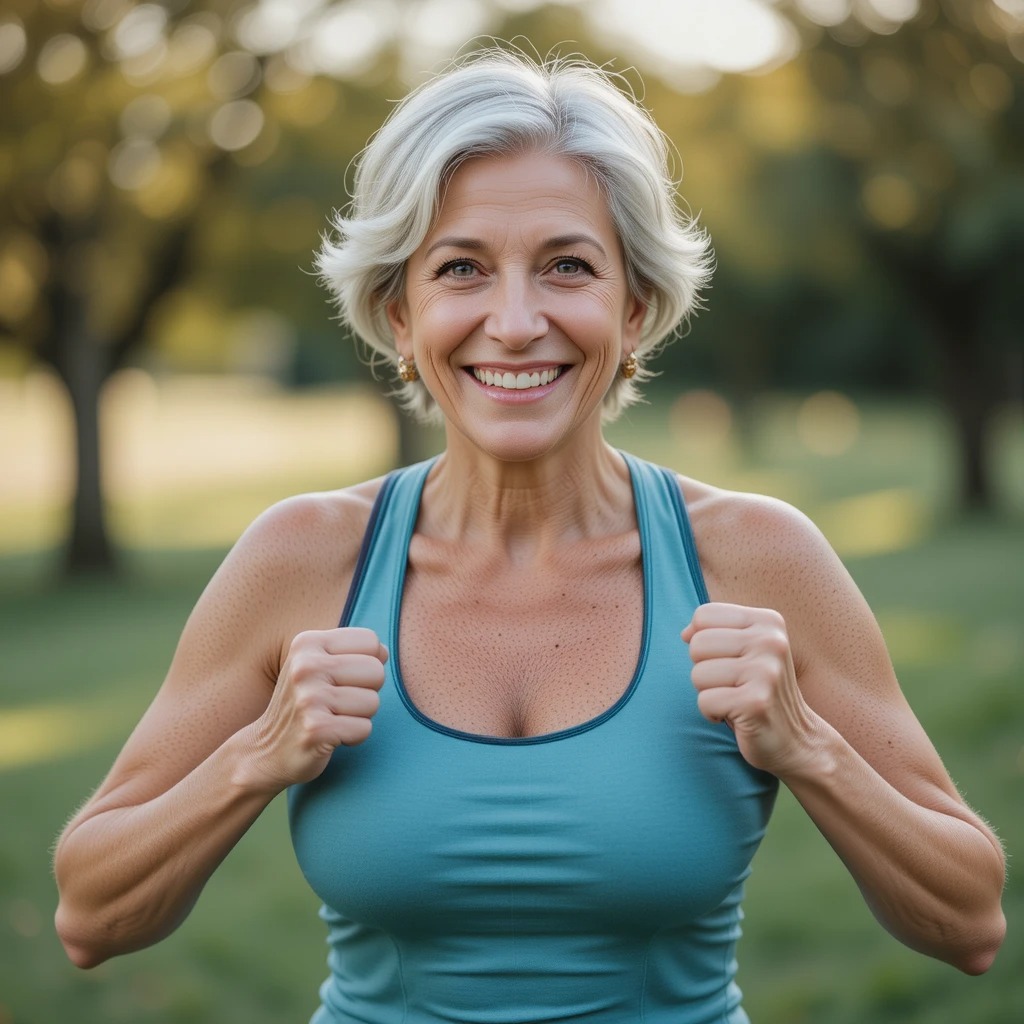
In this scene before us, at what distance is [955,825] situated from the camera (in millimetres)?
2270

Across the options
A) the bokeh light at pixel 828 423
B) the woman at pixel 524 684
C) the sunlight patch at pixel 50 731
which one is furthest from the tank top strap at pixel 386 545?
the bokeh light at pixel 828 423

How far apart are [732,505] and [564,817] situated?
65 cm

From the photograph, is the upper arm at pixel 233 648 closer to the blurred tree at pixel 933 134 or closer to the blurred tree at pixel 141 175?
the blurred tree at pixel 141 175

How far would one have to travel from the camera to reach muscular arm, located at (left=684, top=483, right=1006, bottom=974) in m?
2.10

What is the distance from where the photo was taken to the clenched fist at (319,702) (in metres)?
2.13

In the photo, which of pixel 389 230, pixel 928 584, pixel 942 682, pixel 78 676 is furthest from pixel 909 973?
pixel 928 584

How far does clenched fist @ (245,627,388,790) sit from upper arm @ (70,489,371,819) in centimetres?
23

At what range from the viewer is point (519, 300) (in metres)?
2.33

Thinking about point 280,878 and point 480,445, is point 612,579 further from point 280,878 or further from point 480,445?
point 280,878

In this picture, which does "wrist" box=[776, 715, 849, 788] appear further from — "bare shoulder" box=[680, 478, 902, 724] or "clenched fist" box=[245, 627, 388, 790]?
"clenched fist" box=[245, 627, 388, 790]

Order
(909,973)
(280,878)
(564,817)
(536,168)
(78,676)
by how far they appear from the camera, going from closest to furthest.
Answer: (564,817) → (536,168) → (909,973) → (280,878) → (78,676)

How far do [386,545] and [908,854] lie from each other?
103 centimetres

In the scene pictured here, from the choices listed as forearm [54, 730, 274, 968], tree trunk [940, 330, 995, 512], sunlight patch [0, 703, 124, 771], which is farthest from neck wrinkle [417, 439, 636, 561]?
tree trunk [940, 330, 995, 512]

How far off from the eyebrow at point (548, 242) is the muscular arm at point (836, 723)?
52cm
